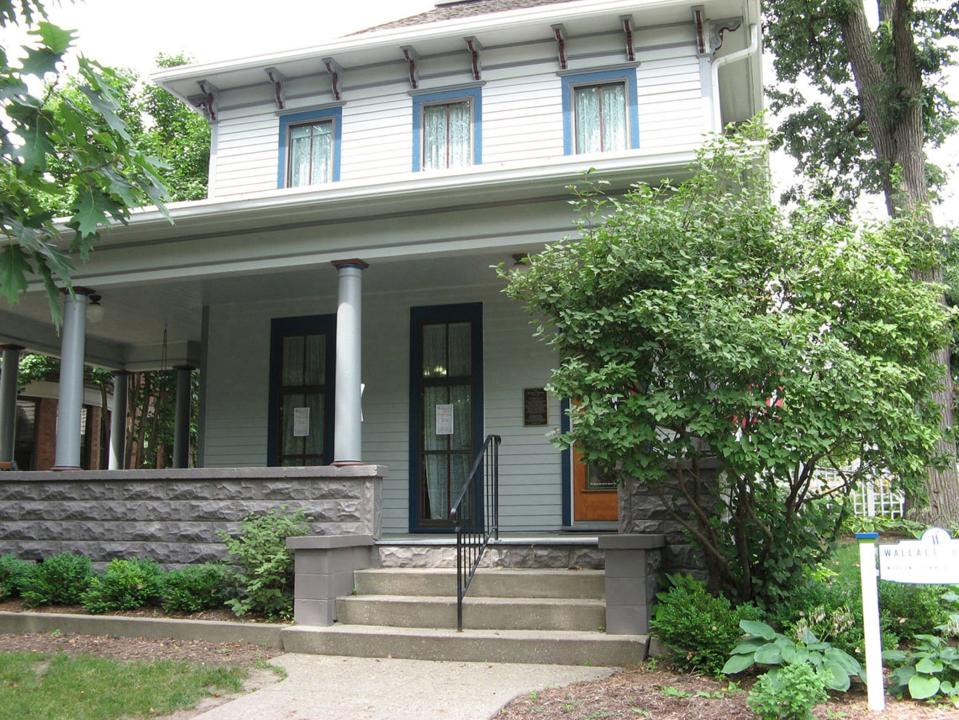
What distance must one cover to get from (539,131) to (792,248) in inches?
210

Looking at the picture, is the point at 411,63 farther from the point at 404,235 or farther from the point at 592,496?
→ the point at 592,496

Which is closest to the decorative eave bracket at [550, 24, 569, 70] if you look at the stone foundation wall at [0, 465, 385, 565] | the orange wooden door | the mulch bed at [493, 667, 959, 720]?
the orange wooden door

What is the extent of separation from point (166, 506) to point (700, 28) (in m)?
7.84

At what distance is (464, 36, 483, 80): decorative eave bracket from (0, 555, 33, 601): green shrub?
24.2ft

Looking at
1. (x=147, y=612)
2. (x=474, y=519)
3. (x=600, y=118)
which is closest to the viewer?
(x=147, y=612)

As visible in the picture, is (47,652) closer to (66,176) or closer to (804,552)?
(66,176)

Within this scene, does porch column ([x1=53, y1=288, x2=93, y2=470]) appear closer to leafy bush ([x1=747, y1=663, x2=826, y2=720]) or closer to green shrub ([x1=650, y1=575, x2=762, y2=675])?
green shrub ([x1=650, y1=575, x2=762, y2=675])

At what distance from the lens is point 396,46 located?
1084cm

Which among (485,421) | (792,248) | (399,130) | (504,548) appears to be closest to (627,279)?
(792,248)

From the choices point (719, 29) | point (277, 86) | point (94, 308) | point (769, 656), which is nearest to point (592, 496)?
point (769, 656)

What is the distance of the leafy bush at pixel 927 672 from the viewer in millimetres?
→ 4895

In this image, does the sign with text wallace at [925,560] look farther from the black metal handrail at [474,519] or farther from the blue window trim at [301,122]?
the blue window trim at [301,122]

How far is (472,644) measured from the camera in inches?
247

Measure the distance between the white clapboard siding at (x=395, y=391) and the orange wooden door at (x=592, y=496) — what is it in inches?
8.1
